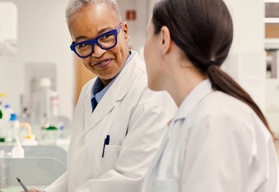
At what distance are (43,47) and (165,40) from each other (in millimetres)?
4643

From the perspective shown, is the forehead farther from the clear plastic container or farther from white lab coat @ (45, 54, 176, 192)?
the clear plastic container

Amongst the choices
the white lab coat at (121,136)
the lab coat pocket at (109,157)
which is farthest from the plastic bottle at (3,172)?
the lab coat pocket at (109,157)

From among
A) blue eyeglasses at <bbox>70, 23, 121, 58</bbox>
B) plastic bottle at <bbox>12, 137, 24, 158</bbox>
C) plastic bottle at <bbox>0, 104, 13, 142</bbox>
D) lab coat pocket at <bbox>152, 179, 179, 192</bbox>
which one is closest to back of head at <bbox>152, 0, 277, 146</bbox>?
lab coat pocket at <bbox>152, 179, 179, 192</bbox>

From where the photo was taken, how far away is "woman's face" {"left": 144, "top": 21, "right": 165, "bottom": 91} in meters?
1.03

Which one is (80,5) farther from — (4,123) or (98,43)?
(4,123)

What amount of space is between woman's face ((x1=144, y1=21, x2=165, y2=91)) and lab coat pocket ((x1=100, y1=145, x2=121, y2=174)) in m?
0.36

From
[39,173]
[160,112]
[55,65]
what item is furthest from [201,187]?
[55,65]

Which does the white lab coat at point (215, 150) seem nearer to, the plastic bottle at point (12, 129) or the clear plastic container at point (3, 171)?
the clear plastic container at point (3, 171)

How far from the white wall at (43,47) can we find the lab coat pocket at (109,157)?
4.14 m

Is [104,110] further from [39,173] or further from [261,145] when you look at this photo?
[39,173]

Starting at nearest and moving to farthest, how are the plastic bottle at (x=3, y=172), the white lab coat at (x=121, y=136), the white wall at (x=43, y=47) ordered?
the white lab coat at (x=121, y=136) → the plastic bottle at (x=3, y=172) → the white wall at (x=43, y=47)

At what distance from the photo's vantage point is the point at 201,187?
883mm

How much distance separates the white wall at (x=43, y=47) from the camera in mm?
5414

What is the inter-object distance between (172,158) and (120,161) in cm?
39
